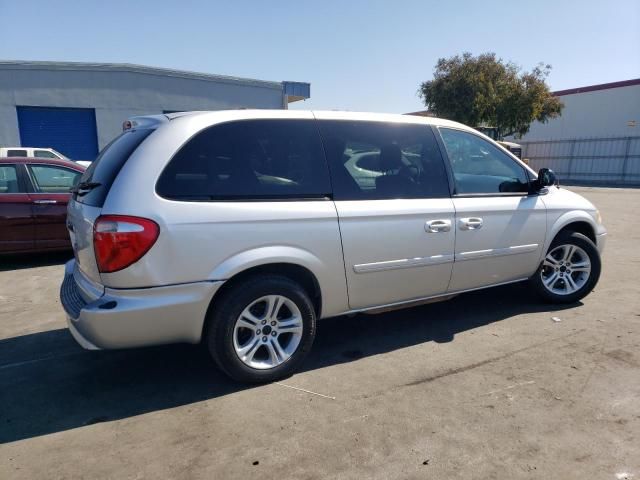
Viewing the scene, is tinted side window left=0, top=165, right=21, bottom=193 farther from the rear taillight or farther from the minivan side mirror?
the minivan side mirror

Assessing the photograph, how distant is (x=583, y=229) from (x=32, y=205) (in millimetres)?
7072

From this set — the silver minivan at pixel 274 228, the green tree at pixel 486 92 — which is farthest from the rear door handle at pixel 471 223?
the green tree at pixel 486 92

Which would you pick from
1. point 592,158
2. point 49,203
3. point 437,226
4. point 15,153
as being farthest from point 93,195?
point 592,158

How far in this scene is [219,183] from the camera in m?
3.09

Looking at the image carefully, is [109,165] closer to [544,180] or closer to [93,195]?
[93,195]

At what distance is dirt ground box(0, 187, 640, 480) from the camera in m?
2.50

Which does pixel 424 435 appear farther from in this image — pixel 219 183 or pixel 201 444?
pixel 219 183

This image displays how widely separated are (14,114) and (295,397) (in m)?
19.9

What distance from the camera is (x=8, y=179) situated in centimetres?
669

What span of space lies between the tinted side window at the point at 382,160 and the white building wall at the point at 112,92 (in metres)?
18.3

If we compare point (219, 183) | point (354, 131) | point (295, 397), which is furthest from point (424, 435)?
point (354, 131)

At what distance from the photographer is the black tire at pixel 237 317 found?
10.1 feet

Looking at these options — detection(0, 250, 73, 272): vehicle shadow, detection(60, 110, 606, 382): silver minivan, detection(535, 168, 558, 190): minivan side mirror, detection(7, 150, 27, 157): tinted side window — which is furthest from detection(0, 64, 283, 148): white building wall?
detection(535, 168, 558, 190): minivan side mirror

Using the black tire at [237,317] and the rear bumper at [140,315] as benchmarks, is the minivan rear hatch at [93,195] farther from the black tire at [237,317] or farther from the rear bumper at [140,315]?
the black tire at [237,317]
